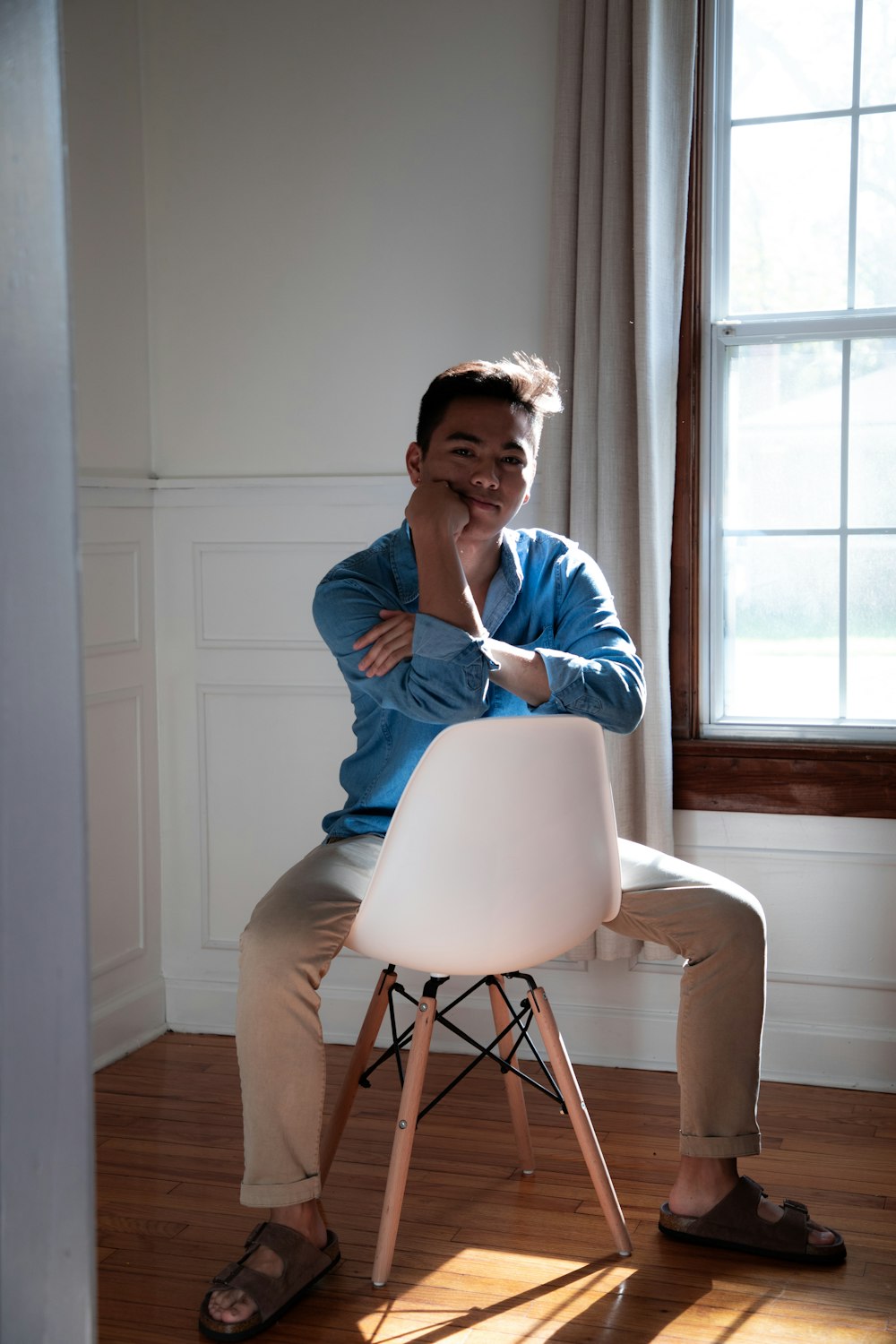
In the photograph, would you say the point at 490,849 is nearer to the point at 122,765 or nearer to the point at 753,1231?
the point at 753,1231

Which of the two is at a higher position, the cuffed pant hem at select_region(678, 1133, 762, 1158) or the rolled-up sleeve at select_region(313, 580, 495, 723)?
the rolled-up sleeve at select_region(313, 580, 495, 723)

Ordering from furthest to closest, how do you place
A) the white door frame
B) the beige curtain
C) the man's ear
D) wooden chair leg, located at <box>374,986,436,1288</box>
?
the beige curtain
the man's ear
wooden chair leg, located at <box>374,986,436,1288</box>
the white door frame

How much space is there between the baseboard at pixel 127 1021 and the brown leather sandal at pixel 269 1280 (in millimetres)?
1079

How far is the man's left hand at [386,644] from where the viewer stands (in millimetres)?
2037

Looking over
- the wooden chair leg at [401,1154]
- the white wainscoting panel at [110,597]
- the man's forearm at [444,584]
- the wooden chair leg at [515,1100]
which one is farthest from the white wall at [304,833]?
the wooden chair leg at [401,1154]

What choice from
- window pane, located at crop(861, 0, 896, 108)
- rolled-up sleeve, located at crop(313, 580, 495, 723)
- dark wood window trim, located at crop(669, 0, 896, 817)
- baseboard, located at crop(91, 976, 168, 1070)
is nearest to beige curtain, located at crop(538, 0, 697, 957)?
dark wood window trim, located at crop(669, 0, 896, 817)

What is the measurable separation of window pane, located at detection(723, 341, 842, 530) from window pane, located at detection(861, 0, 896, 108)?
537 mm

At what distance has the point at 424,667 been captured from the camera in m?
2.01

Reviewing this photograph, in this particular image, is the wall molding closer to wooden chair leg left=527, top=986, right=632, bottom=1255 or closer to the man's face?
wooden chair leg left=527, top=986, right=632, bottom=1255

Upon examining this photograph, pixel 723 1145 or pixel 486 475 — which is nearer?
pixel 723 1145

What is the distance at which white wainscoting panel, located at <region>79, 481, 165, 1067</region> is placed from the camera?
2.97 metres

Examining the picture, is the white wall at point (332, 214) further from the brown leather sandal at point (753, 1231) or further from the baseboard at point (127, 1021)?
the brown leather sandal at point (753, 1231)

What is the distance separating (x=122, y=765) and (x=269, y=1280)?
1478mm

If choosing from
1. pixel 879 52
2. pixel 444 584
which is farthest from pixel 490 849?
pixel 879 52
